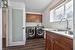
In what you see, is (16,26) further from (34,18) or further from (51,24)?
(34,18)

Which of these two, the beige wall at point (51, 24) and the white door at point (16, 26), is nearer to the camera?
the beige wall at point (51, 24)

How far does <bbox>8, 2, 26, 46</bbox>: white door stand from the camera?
14.3 ft

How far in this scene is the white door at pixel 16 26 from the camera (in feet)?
14.3

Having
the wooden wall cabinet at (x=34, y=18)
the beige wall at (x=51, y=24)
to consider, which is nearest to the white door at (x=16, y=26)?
the beige wall at (x=51, y=24)

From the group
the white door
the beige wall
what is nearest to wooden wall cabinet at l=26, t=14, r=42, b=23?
the beige wall

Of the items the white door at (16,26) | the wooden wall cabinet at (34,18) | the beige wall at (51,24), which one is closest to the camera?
the beige wall at (51,24)

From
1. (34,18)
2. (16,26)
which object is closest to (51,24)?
(16,26)

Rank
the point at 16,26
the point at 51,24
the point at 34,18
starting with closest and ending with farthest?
the point at 16,26 → the point at 51,24 → the point at 34,18

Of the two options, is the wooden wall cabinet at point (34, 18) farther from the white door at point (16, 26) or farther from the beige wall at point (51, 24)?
the white door at point (16, 26)

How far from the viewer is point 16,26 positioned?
4.50m

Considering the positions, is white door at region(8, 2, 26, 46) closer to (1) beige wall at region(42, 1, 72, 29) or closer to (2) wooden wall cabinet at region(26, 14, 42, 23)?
(1) beige wall at region(42, 1, 72, 29)

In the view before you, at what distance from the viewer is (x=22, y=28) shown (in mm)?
4570

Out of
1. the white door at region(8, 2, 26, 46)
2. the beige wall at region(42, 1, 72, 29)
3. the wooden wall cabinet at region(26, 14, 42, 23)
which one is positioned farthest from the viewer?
the wooden wall cabinet at region(26, 14, 42, 23)

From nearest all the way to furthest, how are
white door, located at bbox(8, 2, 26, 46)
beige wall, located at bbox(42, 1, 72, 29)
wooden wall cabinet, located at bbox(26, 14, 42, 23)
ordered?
1. beige wall, located at bbox(42, 1, 72, 29)
2. white door, located at bbox(8, 2, 26, 46)
3. wooden wall cabinet, located at bbox(26, 14, 42, 23)
